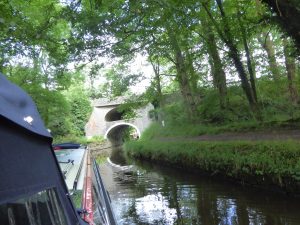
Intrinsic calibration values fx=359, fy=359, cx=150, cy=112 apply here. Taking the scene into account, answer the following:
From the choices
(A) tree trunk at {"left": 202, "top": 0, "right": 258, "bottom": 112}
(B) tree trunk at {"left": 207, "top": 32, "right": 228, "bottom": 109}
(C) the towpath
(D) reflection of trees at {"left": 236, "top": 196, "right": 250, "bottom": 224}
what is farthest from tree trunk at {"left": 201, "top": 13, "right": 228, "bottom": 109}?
(D) reflection of trees at {"left": 236, "top": 196, "right": 250, "bottom": 224}

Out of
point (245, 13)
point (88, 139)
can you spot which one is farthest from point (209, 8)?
point (88, 139)

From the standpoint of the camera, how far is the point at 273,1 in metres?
6.85

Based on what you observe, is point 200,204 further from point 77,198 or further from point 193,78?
point 193,78

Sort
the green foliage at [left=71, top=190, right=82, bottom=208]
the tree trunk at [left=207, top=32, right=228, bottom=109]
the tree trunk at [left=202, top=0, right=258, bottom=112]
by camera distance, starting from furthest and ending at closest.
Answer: the tree trunk at [left=207, top=32, right=228, bottom=109]
the tree trunk at [left=202, top=0, right=258, bottom=112]
the green foliage at [left=71, top=190, right=82, bottom=208]

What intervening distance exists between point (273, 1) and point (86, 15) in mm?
5969

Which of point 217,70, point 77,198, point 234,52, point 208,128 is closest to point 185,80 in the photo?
point 208,128

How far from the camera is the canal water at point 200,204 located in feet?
22.1

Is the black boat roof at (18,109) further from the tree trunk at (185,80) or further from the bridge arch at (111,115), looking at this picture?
the bridge arch at (111,115)

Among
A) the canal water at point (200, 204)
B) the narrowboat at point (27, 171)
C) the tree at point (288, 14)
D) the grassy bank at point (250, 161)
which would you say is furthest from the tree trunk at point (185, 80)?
the narrowboat at point (27, 171)

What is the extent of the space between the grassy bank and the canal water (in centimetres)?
27

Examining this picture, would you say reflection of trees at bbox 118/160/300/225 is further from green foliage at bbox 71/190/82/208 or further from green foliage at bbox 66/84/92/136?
green foliage at bbox 66/84/92/136

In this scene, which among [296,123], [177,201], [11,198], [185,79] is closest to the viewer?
[11,198]

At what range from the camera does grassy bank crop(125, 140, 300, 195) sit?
730 centimetres

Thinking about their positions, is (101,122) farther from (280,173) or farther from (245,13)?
(280,173)
